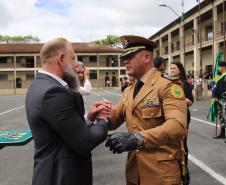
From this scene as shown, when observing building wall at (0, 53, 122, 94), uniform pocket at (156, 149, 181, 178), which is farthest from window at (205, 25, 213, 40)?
uniform pocket at (156, 149, 181, 178)

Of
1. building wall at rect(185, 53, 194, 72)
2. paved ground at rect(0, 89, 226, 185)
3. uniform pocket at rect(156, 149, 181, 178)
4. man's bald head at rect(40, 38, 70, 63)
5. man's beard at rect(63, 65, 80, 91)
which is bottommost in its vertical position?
paved ground at rect(0, 89, 226, 185)

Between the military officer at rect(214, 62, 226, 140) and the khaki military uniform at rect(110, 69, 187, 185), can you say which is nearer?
the khaki military uniform at rect(110, 69, 187, 185)

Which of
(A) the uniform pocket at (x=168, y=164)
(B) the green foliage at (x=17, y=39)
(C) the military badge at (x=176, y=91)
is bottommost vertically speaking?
(A) the uniform pocket at (x=168, y=164)

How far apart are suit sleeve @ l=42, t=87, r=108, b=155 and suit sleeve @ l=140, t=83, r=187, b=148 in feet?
1.30

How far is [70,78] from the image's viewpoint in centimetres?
263

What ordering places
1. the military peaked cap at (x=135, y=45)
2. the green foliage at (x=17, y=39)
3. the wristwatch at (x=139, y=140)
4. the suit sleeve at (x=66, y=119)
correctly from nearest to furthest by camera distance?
the suit sleeve at (x=66, y=119) < the wristwatch at (x=139, y=140) < the military peaked cap at (x=135, y=45) < the green foliage at (x=17, y=39)

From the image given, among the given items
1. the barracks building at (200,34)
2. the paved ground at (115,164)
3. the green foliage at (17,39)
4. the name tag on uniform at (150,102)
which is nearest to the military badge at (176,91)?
the name tag on uniform at (150,102)

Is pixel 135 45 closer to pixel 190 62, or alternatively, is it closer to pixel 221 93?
pixel 221 93

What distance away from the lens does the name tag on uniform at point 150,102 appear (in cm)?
265

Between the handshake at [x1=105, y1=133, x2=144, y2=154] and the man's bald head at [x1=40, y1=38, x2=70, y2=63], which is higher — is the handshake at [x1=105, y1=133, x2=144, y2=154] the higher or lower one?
the lower one

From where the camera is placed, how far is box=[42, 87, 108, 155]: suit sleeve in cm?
232

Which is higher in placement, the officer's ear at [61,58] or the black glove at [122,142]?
the officer's ear at [61,58]

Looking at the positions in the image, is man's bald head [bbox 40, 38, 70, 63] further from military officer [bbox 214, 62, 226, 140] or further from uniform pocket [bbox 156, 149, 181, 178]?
military officer [bbox 214, 62, 226, 140]

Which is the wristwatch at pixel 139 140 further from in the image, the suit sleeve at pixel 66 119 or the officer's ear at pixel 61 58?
the officer's ear at pixel 61 58
